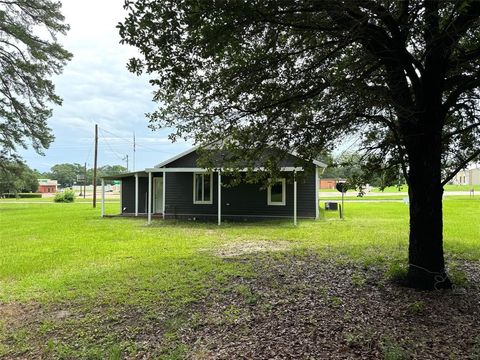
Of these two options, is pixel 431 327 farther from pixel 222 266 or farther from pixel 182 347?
pixel 222 266

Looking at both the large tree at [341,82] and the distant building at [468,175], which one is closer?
the large tree at [341,82]

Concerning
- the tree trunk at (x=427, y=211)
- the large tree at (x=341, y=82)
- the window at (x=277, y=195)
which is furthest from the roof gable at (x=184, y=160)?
the tree trunk at (x=427, y=211)

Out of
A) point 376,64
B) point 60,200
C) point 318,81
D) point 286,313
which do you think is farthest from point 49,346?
point 60,200

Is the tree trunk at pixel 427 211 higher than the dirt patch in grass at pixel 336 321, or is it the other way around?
the tree trunk at pixel 427 211

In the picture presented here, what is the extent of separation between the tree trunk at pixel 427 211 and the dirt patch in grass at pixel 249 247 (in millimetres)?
4666

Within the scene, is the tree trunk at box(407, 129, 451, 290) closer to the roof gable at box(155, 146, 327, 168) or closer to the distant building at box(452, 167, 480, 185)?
the distant building at box(452, 167, 480, 185)

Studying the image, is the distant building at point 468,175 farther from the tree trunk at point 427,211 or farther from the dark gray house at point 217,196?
the dark gray house at point 217,196

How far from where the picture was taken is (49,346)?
170 inches

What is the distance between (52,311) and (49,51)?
23.1 metres

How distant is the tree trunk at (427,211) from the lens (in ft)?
17.5

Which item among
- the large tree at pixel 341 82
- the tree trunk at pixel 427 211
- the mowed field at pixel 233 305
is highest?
the large tree at pixel 341 82

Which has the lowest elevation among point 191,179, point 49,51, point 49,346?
point 49,346

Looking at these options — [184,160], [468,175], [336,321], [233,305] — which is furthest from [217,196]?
[468,175]

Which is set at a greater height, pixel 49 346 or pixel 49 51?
pixel 49 51
